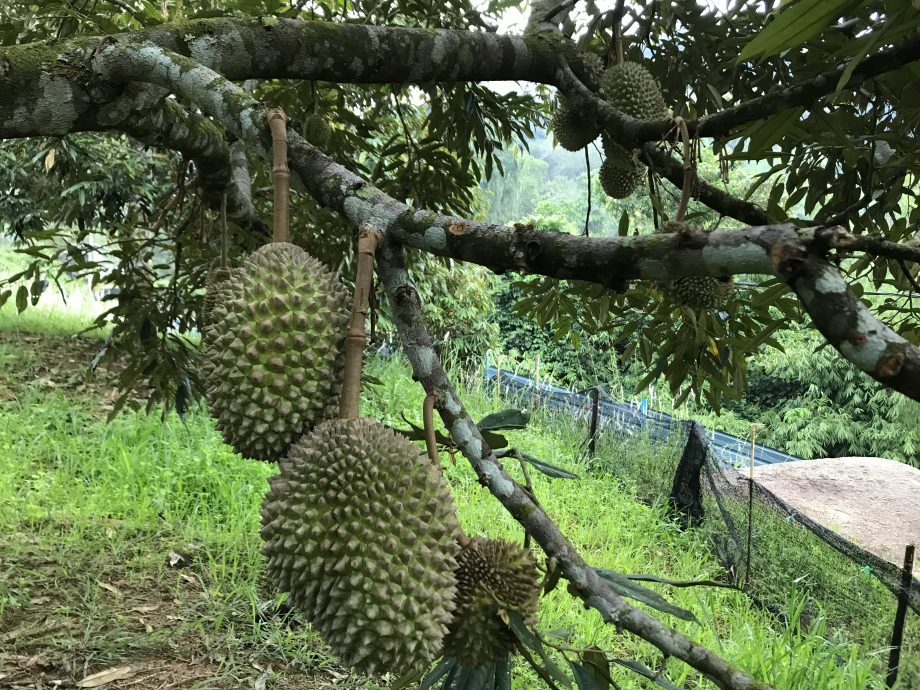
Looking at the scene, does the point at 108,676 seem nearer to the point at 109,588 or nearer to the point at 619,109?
the point at 109,588

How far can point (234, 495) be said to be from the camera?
156 inches

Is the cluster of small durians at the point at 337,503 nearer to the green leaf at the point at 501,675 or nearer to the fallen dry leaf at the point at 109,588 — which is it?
the green leaf at the point at 501,675

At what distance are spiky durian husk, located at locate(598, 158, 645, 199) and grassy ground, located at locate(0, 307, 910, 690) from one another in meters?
1.42

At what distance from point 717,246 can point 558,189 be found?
28432mm

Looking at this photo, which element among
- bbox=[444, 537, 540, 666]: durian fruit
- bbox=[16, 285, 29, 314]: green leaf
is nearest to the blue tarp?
bbox=[16, 285, 29, 314]: green leaf

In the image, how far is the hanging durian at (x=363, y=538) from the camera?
0.85 metres

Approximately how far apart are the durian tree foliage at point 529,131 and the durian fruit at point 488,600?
3.9 inches

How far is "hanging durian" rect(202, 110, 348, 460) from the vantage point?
94cm

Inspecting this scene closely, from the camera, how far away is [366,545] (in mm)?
858

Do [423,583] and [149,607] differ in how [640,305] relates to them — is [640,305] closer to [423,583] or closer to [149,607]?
[423,583]

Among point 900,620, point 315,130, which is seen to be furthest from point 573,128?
point 900,620

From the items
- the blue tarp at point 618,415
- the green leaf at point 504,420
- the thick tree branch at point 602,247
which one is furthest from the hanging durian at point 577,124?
the blue tarp at point 618,415

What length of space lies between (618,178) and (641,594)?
1.58 meters

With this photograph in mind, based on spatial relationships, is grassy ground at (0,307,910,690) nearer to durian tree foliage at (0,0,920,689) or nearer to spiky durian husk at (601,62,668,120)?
durian tree foliage at (0,0,920,689)
